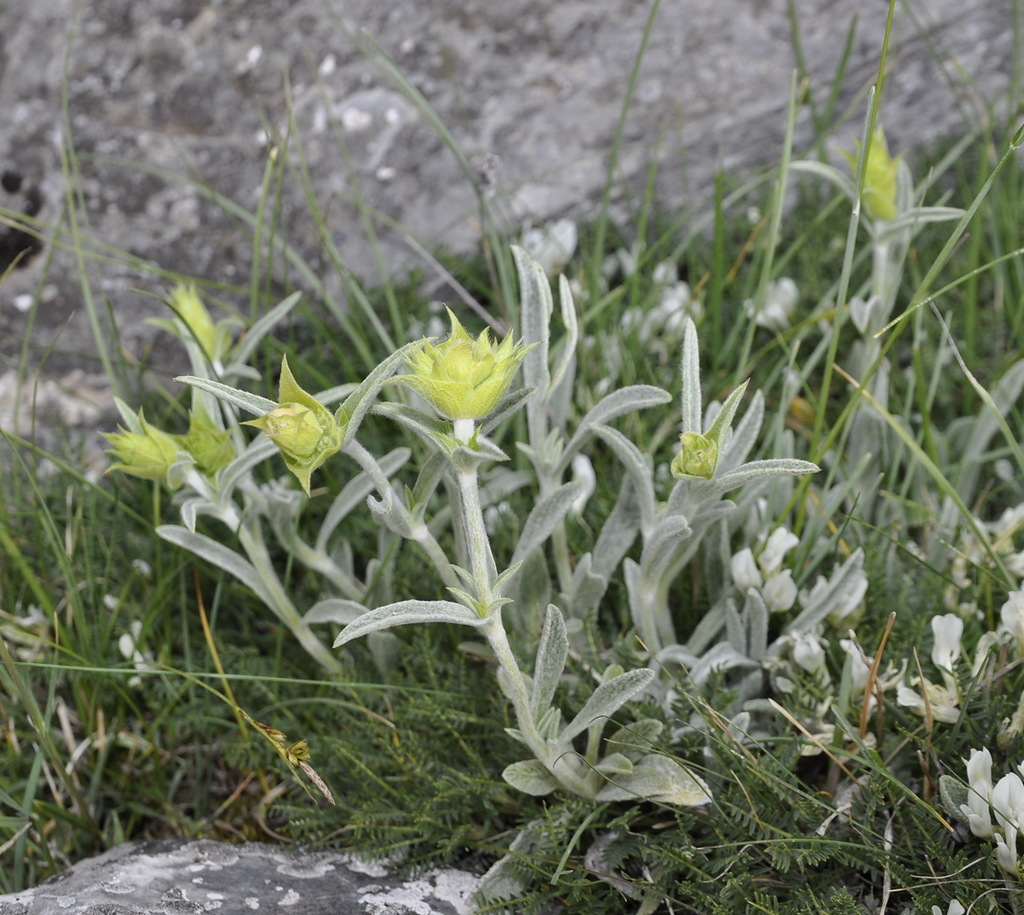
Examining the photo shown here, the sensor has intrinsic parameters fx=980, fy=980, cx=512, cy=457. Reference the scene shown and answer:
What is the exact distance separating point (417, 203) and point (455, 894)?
6.01ft

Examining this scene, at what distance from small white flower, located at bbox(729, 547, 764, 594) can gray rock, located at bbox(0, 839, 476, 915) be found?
2.14 feet

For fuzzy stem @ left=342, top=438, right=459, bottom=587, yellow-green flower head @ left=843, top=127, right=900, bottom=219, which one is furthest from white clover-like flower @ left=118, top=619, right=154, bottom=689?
yellow-green flower head @ left=843, top=127, right=900, bottom=219

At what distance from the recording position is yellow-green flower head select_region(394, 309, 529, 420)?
3.79ft

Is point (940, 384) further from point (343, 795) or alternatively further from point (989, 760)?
point (343, 795)

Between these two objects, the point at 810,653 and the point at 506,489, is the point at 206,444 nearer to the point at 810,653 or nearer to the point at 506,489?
the point at 506,489

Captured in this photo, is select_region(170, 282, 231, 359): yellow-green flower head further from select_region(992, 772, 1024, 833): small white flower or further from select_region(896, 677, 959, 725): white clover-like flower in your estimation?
select_region(992, 772, 1024, 833): small white flower

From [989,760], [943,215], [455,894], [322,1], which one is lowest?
[455,894]

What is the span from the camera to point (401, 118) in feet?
9.10

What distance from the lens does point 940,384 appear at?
7.36 ft

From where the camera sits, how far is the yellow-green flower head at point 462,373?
116cm

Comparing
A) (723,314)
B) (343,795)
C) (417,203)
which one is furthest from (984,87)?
(343,795)

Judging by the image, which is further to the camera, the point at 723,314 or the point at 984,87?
the point at 984,87

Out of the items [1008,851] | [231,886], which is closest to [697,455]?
[1008,851]

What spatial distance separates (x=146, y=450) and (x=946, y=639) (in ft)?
4.24
